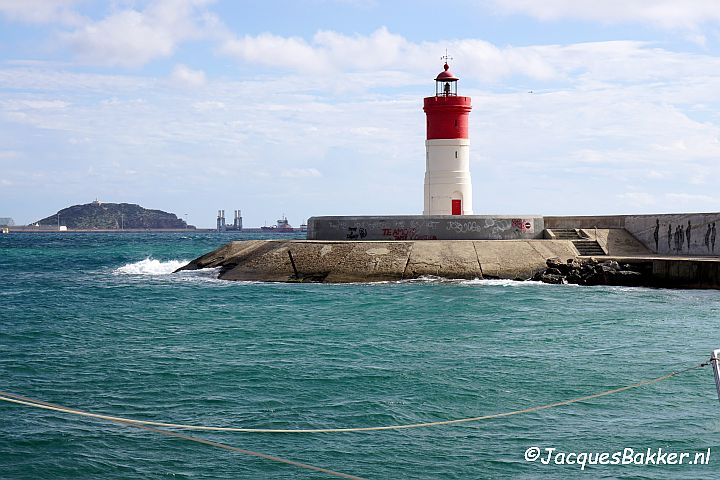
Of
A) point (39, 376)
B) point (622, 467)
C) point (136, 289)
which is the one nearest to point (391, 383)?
point (622, 467)

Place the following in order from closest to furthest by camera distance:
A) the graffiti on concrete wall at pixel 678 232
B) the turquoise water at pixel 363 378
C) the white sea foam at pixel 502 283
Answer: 1. the turquoise water at pixel 363 378
2. the white sea foam at pixel 502 283
3. the graffiti on concrete wall at pixel 678 232

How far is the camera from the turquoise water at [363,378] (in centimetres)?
1103

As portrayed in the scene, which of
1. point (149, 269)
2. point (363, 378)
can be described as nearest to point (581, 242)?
point (149, 269)

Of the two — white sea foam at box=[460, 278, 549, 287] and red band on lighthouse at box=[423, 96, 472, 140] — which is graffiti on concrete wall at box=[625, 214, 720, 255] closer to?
white sea foam at box=[460, 278, 549, 287]

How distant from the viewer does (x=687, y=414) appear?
41.8 feet

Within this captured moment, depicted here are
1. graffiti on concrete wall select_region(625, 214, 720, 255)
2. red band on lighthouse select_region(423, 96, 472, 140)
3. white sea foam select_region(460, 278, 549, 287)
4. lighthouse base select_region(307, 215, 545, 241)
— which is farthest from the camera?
red band on lighthouse select_region(423, 96, 472, 140)

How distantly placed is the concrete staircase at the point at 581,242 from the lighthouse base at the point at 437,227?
76 centimetres

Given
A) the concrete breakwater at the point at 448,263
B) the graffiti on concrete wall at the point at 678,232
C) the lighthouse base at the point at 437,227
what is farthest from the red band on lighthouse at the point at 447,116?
the graffiti on concrete wall at the point at 678,232

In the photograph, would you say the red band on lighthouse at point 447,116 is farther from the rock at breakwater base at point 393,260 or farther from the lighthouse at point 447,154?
the rock at breakwater base at point 393,260

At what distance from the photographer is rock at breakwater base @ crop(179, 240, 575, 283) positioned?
1235 inches

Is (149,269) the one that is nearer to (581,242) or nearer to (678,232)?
(581,242)

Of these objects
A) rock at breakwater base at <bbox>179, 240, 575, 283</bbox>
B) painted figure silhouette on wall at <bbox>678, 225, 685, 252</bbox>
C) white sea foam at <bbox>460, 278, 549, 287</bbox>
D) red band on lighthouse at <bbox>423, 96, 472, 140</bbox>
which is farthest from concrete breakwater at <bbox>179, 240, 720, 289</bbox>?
red band on lighthouse at <bbox>423, 96, 472, 140</bbox>

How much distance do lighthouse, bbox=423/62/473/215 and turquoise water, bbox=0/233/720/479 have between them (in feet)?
32.6

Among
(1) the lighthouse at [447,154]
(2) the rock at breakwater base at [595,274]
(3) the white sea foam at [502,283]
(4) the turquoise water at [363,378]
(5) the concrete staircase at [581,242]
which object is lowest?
(4) the turquoise water at [363,378]
